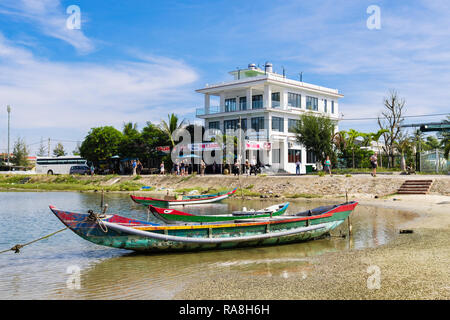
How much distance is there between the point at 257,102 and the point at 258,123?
308 centimetres

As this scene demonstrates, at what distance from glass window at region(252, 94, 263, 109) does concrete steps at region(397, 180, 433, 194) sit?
27.3 metres

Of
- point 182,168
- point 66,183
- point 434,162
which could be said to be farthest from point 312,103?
point 66,183

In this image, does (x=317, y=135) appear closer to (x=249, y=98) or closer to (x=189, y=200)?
(x=249, y=98)

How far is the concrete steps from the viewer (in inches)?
1100

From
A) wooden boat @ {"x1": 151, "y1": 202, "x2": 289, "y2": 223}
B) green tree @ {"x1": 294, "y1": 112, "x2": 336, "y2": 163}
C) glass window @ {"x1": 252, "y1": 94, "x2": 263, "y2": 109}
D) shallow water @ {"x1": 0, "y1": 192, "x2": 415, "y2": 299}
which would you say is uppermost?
glass window @ {"x1": 252, "y1": 94, "x2": 263, "y2": 109}

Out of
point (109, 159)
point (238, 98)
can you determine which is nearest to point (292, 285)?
point (238, 98)

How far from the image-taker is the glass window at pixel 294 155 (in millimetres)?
54188

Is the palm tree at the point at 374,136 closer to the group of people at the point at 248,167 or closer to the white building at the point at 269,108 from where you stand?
the white building at the point at 269,108

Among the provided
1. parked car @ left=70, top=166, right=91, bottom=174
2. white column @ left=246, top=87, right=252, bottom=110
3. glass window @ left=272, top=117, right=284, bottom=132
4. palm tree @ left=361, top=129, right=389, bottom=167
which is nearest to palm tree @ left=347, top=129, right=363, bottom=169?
palm tree @ left=361, top=129, right=389, bottom=167

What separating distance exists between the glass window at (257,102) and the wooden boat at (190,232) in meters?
39.7

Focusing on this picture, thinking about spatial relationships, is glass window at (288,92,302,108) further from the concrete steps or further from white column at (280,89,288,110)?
the concrete steps

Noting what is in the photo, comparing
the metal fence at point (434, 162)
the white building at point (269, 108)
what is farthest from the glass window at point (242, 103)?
the metal fence at point (434, 162)

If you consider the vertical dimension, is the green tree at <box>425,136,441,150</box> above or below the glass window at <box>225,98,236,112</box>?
below

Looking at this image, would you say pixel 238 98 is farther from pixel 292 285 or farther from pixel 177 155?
pixel 292 285
